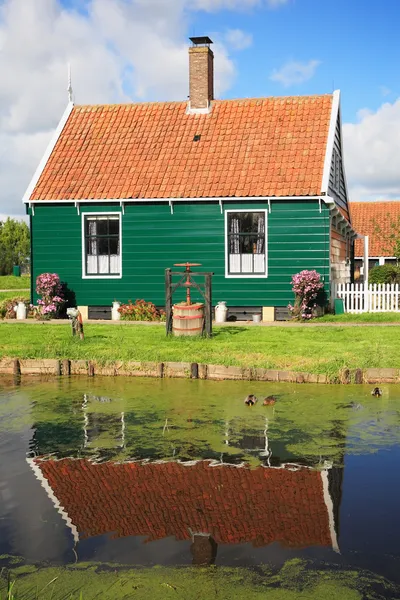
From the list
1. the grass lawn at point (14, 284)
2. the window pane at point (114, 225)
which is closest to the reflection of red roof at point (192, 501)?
the window pane at point (114, 225)

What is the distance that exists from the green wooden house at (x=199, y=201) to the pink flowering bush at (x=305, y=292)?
0.55m

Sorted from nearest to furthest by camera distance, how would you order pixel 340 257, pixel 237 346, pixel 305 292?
pixel 237 346 < pixel 305 292 < pixel 340 257

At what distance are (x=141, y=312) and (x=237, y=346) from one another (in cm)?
713

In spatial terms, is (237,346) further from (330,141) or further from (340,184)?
(340,184)

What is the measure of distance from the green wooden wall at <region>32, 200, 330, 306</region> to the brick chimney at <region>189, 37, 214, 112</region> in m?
4.61

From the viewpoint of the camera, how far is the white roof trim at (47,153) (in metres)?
22.0

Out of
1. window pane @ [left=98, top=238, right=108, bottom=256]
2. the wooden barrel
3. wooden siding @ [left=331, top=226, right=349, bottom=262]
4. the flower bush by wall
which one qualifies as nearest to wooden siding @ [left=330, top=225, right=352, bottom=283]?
wooden siding @ [left=331, top=226, right=349, bottom=262]

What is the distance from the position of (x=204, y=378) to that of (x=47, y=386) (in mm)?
2811

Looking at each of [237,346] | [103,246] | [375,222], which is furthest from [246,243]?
[375,222]

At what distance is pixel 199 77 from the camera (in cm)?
2369

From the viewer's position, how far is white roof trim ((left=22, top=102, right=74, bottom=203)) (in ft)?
72.0

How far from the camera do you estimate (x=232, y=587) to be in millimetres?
4918

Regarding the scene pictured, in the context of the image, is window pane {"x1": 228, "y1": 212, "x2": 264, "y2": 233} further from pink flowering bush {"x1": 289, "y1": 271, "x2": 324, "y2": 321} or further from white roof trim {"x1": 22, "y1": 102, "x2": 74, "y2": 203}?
white roof trim {"x1": 22, "y1": 102, "x2": 74, "y2": 203}

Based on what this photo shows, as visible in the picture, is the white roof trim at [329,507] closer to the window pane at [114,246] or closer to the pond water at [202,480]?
the pond water at [202,480]
